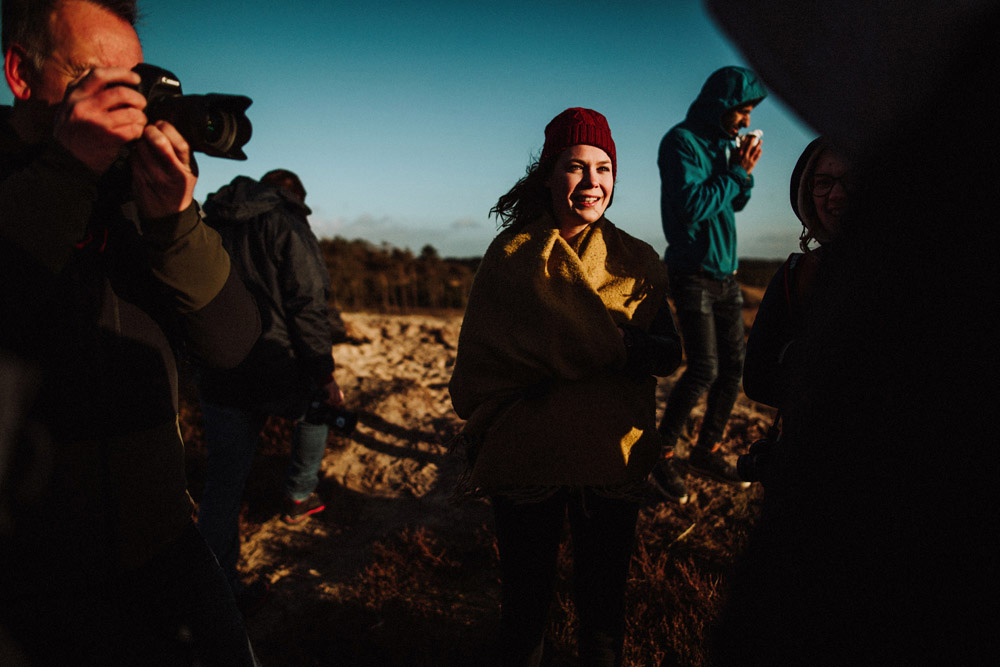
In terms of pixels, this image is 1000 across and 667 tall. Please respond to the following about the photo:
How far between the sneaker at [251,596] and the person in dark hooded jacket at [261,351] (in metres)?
0.01

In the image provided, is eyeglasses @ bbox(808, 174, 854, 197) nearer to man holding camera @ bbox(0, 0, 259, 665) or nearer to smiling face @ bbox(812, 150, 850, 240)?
smiling face @ bbox(812, 150, 850, 240)

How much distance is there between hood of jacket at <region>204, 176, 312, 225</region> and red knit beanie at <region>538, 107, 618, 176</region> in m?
1.56

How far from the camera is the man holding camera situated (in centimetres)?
90

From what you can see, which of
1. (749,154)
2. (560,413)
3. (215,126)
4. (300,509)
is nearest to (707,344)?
(749,154)

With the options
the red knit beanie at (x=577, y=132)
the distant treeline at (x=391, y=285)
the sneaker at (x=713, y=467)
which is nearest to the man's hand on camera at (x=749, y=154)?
the red knit beanie at (x=577, y=132)

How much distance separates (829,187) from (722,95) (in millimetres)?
1755

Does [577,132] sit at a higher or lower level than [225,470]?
higher

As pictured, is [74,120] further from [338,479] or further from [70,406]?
[338,479]

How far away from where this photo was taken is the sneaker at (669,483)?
10.6 ft

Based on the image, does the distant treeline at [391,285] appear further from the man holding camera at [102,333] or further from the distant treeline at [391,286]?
the man holding camera at [102,333]

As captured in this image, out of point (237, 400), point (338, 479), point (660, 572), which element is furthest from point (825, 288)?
point (338, 479)

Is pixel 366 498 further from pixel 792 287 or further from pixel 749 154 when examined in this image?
pixel 749 154

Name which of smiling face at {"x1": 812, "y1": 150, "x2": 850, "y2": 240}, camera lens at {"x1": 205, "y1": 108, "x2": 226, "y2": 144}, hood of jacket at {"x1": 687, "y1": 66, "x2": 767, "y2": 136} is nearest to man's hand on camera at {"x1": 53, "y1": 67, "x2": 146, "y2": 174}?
camera lens at {"x1": 205, "y1": 108, "x2": 226, "y2": 144}

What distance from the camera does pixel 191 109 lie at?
1.05m
